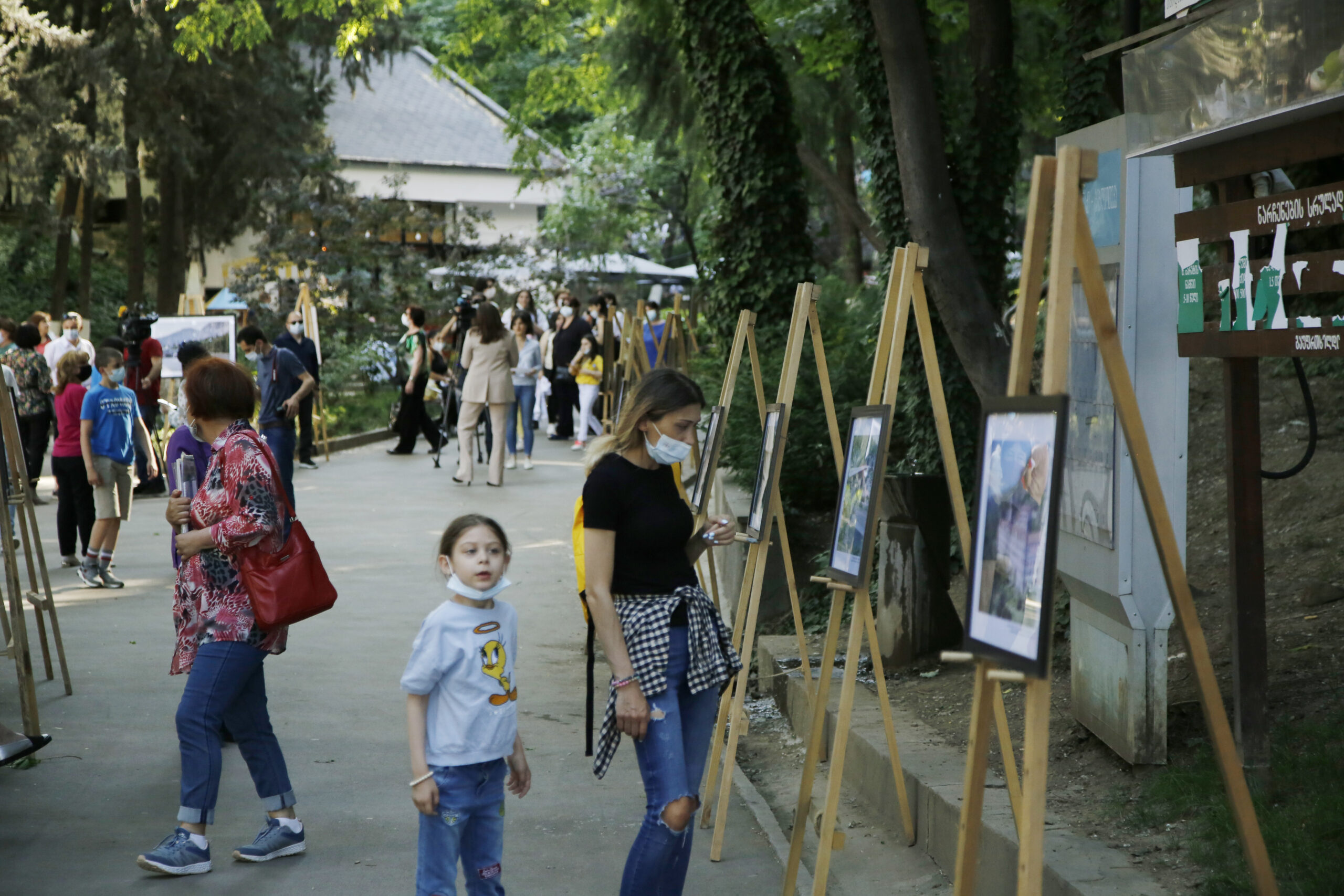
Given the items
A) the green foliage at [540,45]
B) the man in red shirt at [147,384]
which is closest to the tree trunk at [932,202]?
the man in red shirt at [147,384]

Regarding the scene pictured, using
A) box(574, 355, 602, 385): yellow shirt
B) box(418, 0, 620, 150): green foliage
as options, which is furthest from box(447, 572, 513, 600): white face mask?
box(574, 355, 602, 385): yellow shirt

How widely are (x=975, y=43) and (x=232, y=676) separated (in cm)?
702

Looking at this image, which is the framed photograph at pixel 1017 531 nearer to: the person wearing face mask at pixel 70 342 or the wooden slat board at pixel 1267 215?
the wooden slat board at pixel 1267 215

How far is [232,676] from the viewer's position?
4965 mm

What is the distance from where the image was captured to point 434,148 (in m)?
48.2

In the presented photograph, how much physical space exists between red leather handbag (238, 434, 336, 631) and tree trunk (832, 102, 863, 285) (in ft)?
52.3

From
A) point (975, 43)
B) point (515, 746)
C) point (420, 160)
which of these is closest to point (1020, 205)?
point (420, 160)

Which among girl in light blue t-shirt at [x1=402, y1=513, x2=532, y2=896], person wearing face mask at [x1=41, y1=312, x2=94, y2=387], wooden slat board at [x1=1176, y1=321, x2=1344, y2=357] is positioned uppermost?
person wearing face mask at [x1=41, y1=312, x2=94, y2=387]

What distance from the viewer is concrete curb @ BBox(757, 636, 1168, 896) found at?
400 cm

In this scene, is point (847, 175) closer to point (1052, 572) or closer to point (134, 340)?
point (134, 340)

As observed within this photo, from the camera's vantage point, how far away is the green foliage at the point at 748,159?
12469 millimetres

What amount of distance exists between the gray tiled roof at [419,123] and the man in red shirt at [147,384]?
31443 mm

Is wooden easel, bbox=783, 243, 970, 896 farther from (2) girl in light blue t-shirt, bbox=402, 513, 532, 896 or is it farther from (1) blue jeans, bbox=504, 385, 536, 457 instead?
(1) blue jeans, bbox=504, 385, 536, 457

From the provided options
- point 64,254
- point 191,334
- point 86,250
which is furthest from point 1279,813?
point 64,254
